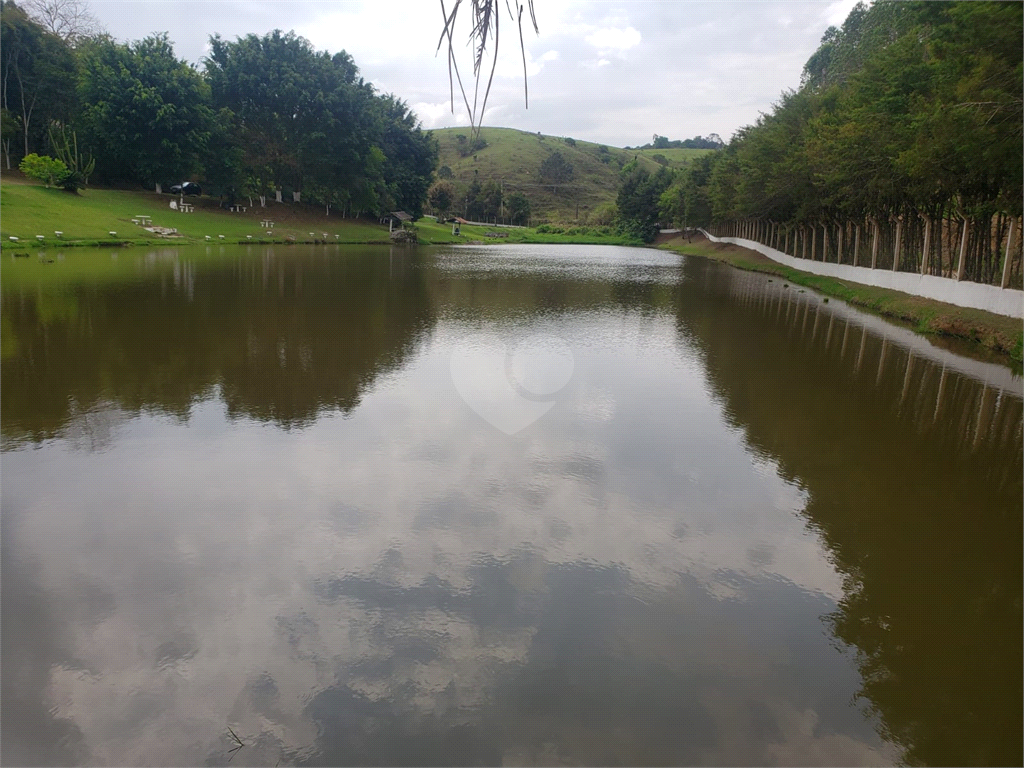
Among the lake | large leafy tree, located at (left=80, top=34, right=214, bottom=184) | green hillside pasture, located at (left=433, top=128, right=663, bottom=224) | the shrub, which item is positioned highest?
green hillside pasture, located at (left=433, top=128, right=663, bottom=224)

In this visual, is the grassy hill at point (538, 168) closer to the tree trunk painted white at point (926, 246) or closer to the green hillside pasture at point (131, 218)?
the green hillside pasture at point (131, 218)

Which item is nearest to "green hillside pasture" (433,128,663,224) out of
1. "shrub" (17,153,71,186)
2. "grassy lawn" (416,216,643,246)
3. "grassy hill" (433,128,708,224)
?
"grassy hill" (433,128,708,224)

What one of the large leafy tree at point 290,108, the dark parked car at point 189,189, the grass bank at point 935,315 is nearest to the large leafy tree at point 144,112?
the dark parked car at point 189,189

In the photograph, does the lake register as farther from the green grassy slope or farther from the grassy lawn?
the grassy lawn

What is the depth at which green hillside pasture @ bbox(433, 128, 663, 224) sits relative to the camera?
147 metres

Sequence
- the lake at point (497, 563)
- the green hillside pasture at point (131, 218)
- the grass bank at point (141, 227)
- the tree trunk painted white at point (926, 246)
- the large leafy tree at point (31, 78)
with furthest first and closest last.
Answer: the large leafy tree at point (31, 78) < the green hillside pasture at point (131, 218) < the grass bank at point (141, 227) < the tree trunk painted white at point (926, 246) < the lake at point (497, 563)

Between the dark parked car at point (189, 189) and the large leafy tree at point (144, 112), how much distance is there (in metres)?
2.61

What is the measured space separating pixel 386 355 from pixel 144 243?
104 ft

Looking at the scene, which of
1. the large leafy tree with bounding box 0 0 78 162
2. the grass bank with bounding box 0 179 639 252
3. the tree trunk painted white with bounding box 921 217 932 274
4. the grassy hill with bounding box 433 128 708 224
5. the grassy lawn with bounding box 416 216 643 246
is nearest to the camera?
the tree trunk painted white with bounding box 921 217 932 274

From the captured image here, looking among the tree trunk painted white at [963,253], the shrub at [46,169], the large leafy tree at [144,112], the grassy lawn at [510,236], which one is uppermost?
the large leafy tree at [144,112]

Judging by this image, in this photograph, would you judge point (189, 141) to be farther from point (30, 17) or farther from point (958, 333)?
point (958, 333)

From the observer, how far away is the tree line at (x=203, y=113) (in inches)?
2069

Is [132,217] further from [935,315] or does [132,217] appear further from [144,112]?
[935,315]

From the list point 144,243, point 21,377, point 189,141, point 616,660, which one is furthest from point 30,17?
point 616,660
